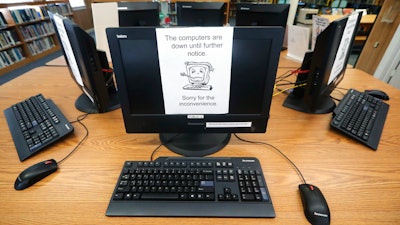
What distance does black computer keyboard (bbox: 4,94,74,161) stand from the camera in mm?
A: 735

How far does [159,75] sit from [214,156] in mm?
341

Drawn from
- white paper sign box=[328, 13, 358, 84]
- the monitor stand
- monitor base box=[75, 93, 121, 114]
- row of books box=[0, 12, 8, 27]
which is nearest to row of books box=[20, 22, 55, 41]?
row of books box=[0, 12, 8, 27]

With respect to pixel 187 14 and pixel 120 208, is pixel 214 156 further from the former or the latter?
pixel 187 14

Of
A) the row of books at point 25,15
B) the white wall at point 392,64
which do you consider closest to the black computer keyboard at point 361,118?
the white wall at point 392,64

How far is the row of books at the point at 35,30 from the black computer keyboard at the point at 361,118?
4.48 metres

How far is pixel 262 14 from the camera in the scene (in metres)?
1.52

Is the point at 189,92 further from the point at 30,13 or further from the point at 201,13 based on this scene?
the point at 30,13

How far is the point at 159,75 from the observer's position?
25.1 inches

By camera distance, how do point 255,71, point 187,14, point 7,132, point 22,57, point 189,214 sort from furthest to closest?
point 22,57, point 187,14, point 7,132, point 255,71, point 189,214

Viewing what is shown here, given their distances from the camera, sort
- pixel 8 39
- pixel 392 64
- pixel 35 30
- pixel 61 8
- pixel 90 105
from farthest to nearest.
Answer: pixel 61 8, pixel 35 30, pixel 8 39, pixel 392 64, pixel 90 105

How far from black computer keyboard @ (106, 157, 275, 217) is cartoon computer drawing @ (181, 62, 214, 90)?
245mm

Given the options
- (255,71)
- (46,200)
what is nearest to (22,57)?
(46,200)

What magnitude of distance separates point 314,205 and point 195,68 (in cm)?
51

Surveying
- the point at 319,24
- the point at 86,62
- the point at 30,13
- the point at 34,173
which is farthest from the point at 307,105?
the point at 30,13
